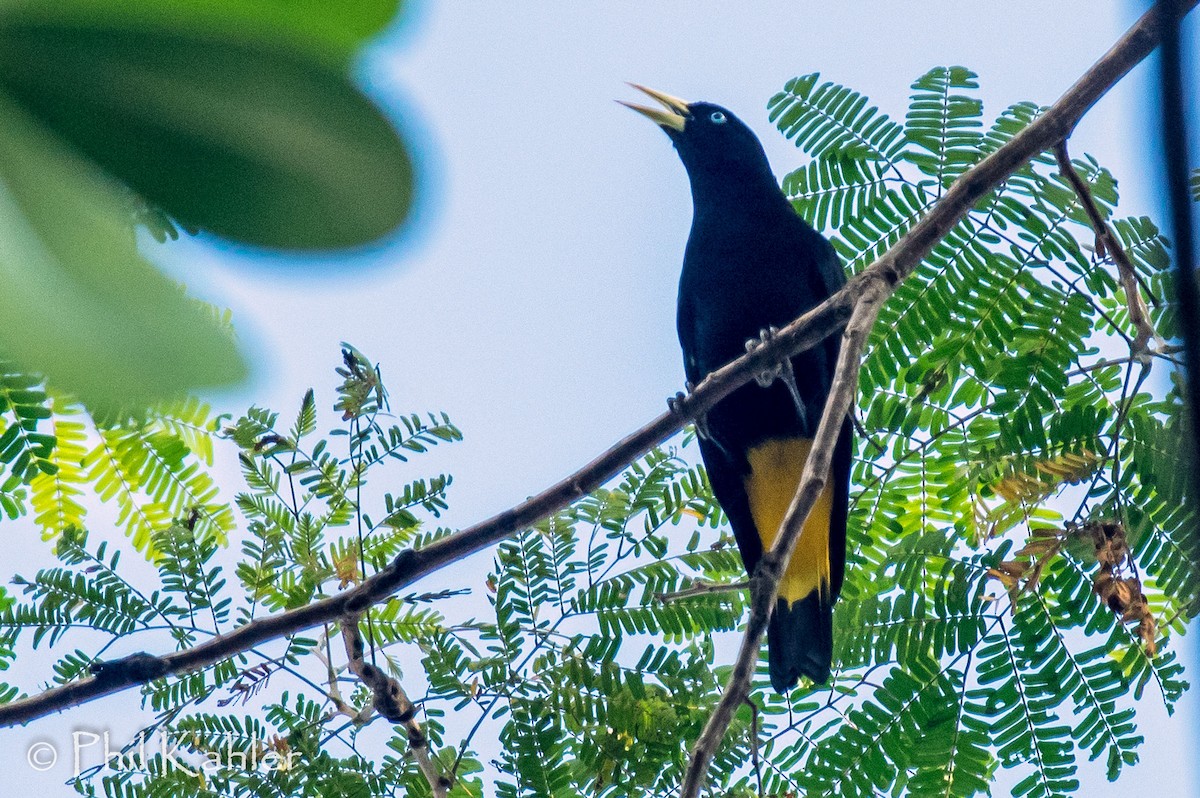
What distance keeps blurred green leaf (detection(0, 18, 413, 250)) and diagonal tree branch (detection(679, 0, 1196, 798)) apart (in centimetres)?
174

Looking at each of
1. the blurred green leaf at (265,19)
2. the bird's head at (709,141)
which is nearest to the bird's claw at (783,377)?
the bird's head at (709,141)

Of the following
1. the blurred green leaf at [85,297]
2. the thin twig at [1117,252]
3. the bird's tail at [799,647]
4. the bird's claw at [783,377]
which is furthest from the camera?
the bird's claw at [783,377]

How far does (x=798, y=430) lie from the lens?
4215 millimetres

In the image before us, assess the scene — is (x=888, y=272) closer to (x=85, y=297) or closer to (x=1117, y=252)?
(x=1117, y=252)

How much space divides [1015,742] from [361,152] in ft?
8.70

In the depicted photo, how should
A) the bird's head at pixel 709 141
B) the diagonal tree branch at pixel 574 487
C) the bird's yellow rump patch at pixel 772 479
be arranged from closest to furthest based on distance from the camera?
the diagonal tree branch at pixel 574 487
the bird's yellow rump patch at pixel 772 479
the bird's head at pixel 709 141

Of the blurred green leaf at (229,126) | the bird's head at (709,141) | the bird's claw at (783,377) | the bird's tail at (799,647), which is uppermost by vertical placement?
the bird's head at (709,141)

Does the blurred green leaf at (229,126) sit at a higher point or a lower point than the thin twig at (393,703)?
lower

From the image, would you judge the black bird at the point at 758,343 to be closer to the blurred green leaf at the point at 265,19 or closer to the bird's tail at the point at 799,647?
the bird's tail at the point at 799,647

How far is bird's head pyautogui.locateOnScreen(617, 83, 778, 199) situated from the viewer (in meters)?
4.61

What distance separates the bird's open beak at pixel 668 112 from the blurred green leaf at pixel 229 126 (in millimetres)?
4524

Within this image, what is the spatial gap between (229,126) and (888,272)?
229 centimetres

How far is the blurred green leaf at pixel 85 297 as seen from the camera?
0.29 meters

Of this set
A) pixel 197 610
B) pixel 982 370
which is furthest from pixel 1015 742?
pixel 197 610
